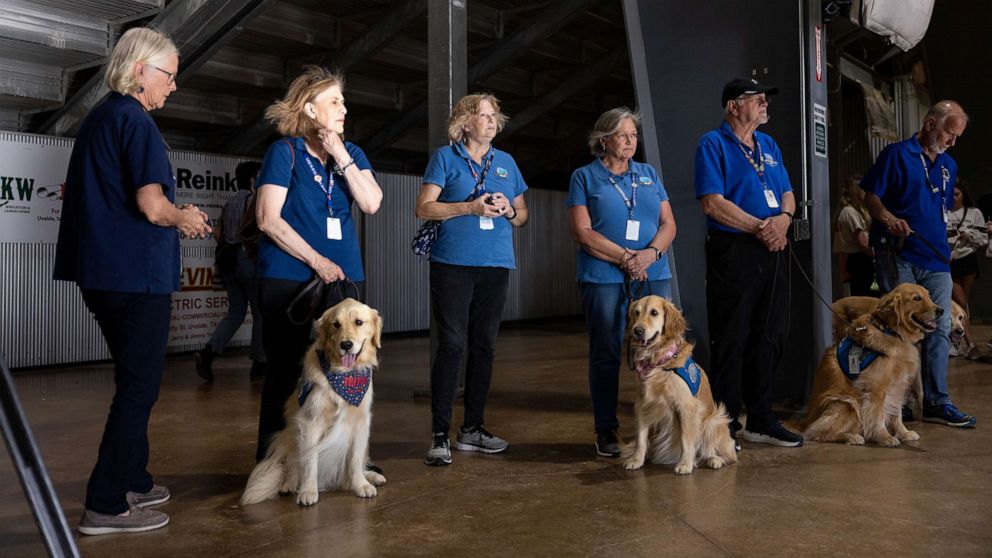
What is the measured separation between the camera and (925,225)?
14.9 ft

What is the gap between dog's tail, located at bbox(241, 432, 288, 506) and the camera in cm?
309

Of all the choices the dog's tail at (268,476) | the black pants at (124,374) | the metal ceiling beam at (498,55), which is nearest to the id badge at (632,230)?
the dog's tail at (268,476)

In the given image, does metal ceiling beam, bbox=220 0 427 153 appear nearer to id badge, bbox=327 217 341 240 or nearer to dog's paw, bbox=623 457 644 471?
id badge, bbox=327 217 341 240

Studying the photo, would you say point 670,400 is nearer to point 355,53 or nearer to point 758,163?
point 758,163

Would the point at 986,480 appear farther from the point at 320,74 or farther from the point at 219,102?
the point at 219,102

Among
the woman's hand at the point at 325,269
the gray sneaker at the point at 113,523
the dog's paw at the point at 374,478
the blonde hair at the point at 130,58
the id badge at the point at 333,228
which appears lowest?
the gray sneaker at the point at 113,523

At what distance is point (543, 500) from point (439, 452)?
26.7 inches

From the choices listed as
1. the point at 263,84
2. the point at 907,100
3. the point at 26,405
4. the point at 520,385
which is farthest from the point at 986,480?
the point at 907,100

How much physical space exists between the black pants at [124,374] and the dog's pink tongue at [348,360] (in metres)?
0.57

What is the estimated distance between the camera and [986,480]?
338 cm

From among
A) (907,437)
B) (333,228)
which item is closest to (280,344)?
(333,228)

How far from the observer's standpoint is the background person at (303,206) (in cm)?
306

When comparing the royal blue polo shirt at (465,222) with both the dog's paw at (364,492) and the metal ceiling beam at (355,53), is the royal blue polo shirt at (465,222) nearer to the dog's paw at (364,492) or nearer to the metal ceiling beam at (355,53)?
the dog's paw at (364,492)

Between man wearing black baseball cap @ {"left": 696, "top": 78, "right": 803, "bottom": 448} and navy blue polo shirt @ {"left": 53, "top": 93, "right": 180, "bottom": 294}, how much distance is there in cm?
235
